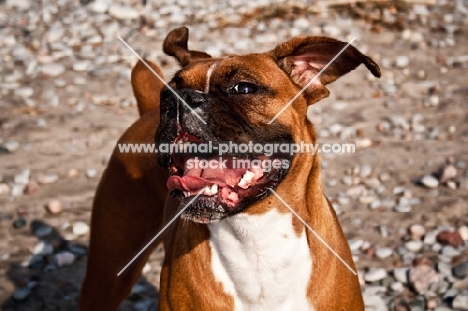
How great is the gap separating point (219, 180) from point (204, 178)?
0.07 m

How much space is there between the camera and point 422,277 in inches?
207

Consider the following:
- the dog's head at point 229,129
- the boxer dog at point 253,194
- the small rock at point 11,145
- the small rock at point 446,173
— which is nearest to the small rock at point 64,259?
the small rock at point 11,145

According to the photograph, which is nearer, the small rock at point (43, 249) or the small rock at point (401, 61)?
the small rock at point (43, 249)

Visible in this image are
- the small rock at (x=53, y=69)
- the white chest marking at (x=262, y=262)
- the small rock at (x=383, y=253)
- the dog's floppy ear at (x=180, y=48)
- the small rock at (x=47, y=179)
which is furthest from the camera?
the small rock at (x=53, y=69)

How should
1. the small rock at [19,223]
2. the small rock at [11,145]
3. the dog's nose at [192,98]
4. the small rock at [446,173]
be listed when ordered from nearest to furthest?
the dog's nose at [192,98], the small rock at [19,223], the small rock at [446,173], the small rock at [11,145]

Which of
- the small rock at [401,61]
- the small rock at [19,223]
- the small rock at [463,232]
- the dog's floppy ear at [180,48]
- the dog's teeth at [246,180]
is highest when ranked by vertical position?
the dog's floppy ear at [180,48]

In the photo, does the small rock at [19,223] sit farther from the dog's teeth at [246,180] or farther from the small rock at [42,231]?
the dog's teeth at [246,180]

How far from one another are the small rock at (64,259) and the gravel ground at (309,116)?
0.06ft

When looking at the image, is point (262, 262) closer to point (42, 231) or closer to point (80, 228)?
point (80, 228)

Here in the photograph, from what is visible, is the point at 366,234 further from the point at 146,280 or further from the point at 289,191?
the point at 289,191

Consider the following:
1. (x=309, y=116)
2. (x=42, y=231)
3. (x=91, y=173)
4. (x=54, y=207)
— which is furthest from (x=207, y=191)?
(x=309, y=116)

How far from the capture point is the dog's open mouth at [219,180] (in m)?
3.23

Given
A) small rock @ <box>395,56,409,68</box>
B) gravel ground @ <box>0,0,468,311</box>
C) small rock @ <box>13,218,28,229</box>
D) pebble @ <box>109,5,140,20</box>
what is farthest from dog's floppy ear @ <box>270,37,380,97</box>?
pebble @ <box>109,5,140,20</box>

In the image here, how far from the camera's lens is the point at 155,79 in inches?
193
